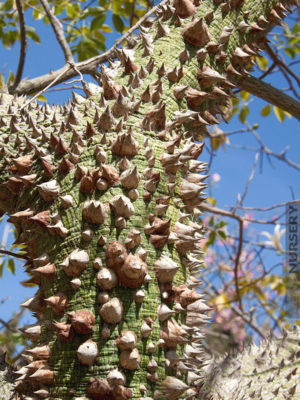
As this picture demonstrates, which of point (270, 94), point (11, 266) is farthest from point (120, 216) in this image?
point (11, 266)

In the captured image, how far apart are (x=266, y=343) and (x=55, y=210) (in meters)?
1.27

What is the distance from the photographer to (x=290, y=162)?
4.53 m

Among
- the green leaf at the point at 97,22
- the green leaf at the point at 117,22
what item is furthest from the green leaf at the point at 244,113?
the green leaf at the point at 97,22

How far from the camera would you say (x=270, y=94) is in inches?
104

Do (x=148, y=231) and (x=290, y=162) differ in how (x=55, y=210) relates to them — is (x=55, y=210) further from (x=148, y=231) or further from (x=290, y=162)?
(x=290, y=162)

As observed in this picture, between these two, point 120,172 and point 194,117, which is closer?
point 120,172

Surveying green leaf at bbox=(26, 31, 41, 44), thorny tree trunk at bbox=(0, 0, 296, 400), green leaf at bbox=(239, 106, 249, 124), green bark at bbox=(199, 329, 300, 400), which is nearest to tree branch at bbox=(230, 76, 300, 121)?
thorny tree trunk at bbox=(0, 0, 296, 400)

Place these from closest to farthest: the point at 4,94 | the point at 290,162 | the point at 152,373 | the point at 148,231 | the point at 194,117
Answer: the point at 152,373 < the point at 148,231 < the point at 194,117 < the point at 4,94 < the point at 290,162

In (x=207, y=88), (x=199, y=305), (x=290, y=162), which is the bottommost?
(x=199, y=305)

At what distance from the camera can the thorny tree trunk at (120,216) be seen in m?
1.16

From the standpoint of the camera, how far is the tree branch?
2604 mm

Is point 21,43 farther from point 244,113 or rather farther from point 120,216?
point 244,113

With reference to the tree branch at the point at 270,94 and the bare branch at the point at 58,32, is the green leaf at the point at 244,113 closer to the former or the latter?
the tree branch at the point at 270,94

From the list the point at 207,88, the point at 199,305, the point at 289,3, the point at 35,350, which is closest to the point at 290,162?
the point at 289,3
